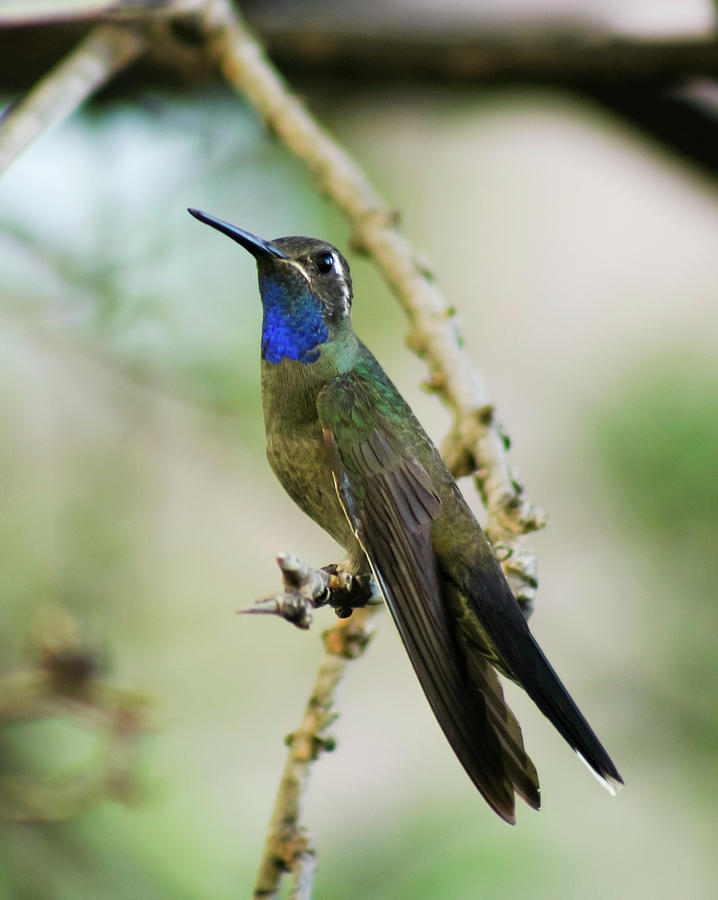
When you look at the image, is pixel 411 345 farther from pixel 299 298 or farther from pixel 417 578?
A: pixel 417 578

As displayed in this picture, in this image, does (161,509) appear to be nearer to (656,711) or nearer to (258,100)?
(258,100)

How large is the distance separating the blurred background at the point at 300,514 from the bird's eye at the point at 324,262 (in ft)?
4.85

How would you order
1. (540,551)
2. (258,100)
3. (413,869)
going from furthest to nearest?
(540,551)
(413,869)
(258,100)

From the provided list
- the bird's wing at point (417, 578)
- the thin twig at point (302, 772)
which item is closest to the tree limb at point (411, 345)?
the thin twig at point (302, 772)

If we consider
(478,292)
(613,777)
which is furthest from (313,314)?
(478,292)

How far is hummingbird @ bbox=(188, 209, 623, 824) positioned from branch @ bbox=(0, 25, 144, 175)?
62 centimetres

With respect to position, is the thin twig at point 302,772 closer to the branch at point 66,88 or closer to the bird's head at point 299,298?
the bird's head at point 299,298

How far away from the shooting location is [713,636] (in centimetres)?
330

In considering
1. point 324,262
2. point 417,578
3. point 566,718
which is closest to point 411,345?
point 324,262

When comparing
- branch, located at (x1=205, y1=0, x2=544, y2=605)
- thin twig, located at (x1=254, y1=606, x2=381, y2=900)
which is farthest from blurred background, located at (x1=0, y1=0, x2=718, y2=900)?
thin twig, located at (x1=254, y1=606, x2=381, y2=900)

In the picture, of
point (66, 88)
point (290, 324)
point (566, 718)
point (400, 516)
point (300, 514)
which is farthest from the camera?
point (300, 514)

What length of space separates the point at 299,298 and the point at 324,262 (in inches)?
3.7

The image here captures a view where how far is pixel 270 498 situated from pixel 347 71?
1.63 m

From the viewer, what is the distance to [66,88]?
2240mm
